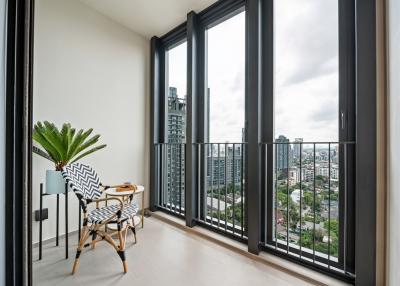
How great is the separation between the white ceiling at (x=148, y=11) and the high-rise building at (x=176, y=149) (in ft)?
3.04

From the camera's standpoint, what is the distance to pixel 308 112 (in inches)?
75.2

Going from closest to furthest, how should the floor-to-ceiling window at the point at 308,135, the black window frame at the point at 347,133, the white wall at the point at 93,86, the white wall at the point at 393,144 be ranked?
the white wall at the point at 393,144 → the black window frame at the point at 347,133 → the floor-to-ceiling window at the point at 308,135 → the white wall at the point at 93,86

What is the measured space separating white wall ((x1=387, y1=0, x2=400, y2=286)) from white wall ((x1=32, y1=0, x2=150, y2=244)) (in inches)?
115

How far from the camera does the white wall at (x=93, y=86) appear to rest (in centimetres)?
238

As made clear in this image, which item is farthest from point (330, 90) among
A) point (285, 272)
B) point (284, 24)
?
point (285, 272)

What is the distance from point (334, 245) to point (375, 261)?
1.17ft

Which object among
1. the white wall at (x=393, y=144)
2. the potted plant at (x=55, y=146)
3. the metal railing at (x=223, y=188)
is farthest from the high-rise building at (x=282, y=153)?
the potted plant at (x=55, y=146)

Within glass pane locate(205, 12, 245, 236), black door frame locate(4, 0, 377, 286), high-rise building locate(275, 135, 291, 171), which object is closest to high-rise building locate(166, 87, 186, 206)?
glass pane locate(205, 12, 245, 236)

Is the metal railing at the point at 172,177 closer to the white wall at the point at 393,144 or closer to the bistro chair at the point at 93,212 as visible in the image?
the bistro chair at the point at 93,212

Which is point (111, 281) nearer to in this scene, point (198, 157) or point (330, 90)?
point (198, 157)

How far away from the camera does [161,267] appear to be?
1892 millimetres

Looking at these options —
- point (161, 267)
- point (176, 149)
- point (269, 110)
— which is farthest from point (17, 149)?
point (176, 149)

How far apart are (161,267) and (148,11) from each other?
2.99 metres

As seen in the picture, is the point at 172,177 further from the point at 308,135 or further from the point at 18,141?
the point at 18,141
